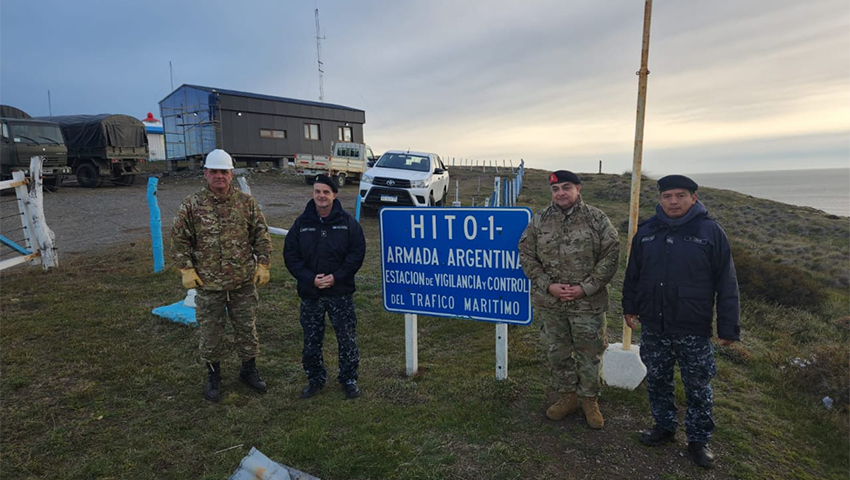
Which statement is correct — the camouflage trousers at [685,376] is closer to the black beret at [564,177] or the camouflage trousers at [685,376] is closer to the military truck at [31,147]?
the black beret at [564,177]

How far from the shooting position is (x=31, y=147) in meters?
15.8

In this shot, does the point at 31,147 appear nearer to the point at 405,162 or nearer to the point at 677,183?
the point at 405,162

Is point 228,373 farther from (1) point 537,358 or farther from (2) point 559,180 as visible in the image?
(2) point 559,180

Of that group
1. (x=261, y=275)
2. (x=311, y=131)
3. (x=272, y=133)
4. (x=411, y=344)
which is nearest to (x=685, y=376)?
(x=411, y=344)

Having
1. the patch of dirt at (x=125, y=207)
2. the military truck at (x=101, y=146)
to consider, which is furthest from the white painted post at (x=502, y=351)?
the military truck at (x=101, y=146)

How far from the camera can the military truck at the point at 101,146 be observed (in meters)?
18.5

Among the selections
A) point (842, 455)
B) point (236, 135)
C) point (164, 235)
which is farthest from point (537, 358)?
point (236, 135)

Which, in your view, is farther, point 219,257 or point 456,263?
point 456,263

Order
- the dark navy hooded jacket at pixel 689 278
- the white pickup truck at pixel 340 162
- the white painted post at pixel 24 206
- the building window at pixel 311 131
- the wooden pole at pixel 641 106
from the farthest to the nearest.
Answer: the building window at pixel 311 131, the white pickup truck at pixel 340 162, the white painted post at pixel 24 206, the wooden pole at pixel 641 106, the dark navy hooded jacket at pixel 689 278

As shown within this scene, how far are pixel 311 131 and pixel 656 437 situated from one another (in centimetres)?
2923

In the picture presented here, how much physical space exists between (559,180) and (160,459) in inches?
125

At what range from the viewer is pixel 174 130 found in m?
26.9

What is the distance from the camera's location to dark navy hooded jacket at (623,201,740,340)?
2.72 meters

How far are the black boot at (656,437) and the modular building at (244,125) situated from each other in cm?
2439
